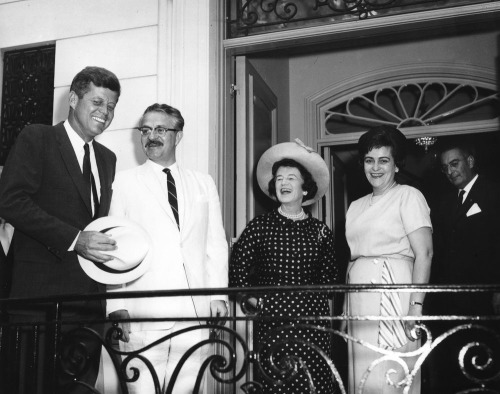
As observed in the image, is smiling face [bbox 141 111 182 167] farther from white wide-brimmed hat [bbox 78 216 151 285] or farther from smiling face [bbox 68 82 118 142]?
white wide-brimmed hat [bbox 78 216 151 285]

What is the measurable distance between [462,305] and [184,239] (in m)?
2.10

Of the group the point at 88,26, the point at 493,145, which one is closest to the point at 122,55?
the point at 88,26

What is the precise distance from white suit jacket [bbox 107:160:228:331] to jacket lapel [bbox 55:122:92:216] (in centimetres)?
18

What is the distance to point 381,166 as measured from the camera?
3223 millimetres

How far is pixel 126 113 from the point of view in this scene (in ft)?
13.4

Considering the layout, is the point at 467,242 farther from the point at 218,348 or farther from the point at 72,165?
the point at 72,165

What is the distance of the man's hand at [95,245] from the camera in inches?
103

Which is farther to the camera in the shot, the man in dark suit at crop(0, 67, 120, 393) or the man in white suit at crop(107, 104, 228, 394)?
the man in white suit at crop(107, 104, 228, 394)

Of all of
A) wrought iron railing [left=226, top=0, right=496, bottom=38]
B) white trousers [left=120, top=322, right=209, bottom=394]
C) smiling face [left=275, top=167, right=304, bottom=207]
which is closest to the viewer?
white trousers [left=120, top=322, right=209, bottom=394]

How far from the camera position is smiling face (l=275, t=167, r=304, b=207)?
3340 millimetres

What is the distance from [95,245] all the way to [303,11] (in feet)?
7.78

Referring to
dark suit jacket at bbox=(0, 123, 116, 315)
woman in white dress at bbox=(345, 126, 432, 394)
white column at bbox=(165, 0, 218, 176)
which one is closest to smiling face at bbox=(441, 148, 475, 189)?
woman in white dress at bbox=(345, 126, 432, 394)

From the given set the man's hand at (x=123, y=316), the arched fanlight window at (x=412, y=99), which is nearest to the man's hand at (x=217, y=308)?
the man's hand at (x=123, y=316)

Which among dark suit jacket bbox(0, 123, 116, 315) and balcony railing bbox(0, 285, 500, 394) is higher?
dark suit jacket bbox(0, 123, 116, 315)
